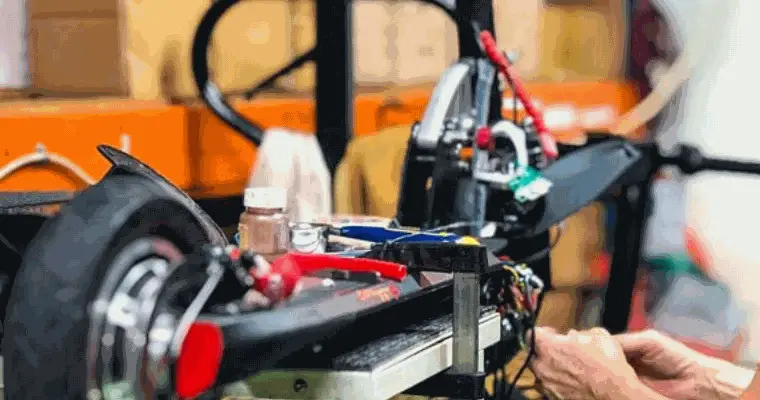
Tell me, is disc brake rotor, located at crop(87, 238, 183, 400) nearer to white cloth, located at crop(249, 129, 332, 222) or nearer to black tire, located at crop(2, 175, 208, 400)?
black tire, located at crop(2, 175, 208, 400)

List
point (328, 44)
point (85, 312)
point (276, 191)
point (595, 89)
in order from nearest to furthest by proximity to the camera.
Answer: point (85, 312) < point (276, 191) < point (328, 44) < point (595, 89)

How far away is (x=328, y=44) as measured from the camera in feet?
6.24

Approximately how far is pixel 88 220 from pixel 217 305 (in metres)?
0.09

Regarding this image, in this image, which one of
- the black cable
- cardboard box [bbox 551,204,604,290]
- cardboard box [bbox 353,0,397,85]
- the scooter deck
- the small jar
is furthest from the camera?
cardboard box [bbox 551,204,604,290]

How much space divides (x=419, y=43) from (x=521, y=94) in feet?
3.21

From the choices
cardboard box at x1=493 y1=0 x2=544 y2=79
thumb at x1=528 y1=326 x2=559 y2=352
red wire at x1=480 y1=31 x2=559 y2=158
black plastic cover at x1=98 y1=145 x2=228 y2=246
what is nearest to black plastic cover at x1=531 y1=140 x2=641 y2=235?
red wire at x1=480 y1=31 x2=559 y2=158

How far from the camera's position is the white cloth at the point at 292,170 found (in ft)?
5.65

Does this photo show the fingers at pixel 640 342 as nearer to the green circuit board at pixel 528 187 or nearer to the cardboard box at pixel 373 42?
the green circuit board at pixel 528 187

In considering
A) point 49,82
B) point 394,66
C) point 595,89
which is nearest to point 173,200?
point 49,82

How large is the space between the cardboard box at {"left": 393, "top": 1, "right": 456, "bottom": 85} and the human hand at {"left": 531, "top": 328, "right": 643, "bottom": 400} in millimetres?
1137

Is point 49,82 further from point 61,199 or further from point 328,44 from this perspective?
point 61,199

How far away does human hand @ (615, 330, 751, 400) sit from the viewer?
4.33 feet

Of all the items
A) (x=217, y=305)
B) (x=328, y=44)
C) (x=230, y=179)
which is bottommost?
(x=230, y=179)

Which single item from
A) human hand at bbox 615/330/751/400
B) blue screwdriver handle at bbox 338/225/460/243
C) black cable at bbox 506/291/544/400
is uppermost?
blue screwdriver handle at bbox 338/225/460/243
